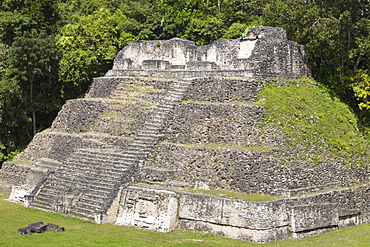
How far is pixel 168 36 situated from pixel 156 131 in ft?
55.3

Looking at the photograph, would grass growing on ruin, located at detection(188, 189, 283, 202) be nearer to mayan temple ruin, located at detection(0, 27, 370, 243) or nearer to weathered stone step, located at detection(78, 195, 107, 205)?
mayan temple ruin, located at detection(0, 27, 370, 243)

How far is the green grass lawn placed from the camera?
16.2 m

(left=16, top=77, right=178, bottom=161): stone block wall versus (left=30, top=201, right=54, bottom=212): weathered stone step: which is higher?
(left=16, top=77, right=178, bottom=161): stone block wall

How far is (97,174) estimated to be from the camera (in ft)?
69.1

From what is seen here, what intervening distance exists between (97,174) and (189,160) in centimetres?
380

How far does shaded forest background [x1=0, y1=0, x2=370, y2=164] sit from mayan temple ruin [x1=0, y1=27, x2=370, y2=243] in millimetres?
2005

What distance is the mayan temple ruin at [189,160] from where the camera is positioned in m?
18.3

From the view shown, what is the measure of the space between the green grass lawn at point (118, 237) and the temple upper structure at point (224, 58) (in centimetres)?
842

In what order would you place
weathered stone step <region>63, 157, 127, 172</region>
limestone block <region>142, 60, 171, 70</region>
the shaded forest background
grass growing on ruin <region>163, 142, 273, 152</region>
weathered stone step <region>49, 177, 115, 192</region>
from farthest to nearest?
limestone block <region>142, 60, 171, 70</region>
the shaded forest background
weathered stone step <region>63, 157, 127, 172</region>
weathered stone step <region>49, 177, 115, 192</region>
grass growing on ruin <region>163, 142, 273, 152</region>

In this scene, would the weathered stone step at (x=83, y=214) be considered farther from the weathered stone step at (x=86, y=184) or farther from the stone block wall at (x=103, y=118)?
the stone block wall at (x=103, y=118)

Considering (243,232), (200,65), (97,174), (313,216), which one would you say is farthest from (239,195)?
(200,65)

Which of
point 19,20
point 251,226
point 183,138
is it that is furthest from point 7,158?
point 251,226

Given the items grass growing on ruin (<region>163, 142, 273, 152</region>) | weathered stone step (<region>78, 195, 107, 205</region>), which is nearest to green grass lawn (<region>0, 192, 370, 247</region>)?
weathered stone step (<region>78, 195, 107, 205</region>)

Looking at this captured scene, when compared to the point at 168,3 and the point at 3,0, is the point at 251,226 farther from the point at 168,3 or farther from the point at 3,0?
the point at 168,3
